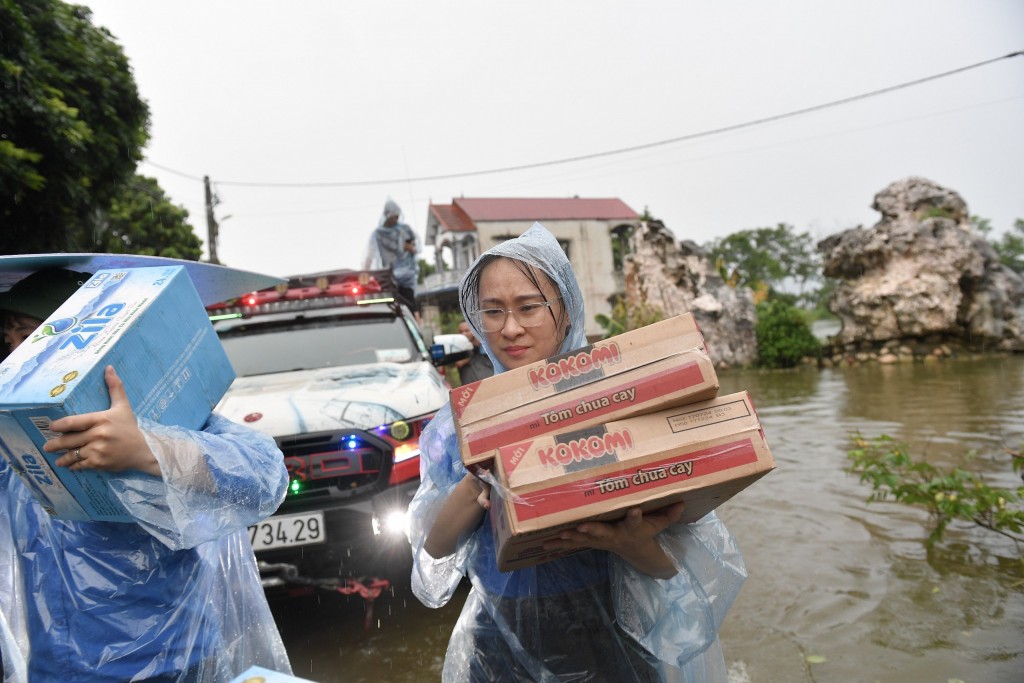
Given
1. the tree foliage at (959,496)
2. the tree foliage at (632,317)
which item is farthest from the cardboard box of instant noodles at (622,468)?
the tree foliage at (632,317)

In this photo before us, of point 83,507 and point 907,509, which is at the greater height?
point 83,507

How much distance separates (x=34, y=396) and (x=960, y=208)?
20.2 m

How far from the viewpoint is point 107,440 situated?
1.16 metres

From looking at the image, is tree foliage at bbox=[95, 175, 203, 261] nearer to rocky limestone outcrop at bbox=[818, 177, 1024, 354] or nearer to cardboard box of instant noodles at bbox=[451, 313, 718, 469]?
cardboard box of instant noodles at bbox=[451, 313, 718, 469]

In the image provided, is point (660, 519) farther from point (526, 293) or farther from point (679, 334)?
point (526, 293)

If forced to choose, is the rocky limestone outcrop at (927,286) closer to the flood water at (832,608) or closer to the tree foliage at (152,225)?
the flood water at (832,608)

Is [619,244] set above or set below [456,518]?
above

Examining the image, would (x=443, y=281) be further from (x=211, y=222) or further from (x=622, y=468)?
(x=622, y=468)

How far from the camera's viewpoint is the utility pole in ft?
55.3

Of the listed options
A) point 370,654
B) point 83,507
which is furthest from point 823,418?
point 83,507

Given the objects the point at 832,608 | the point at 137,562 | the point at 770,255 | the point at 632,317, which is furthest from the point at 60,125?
the point at 770,255

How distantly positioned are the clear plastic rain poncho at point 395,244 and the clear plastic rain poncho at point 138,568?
537 centimetres

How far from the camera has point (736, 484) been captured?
1.17 m

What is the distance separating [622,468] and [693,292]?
17.3m
